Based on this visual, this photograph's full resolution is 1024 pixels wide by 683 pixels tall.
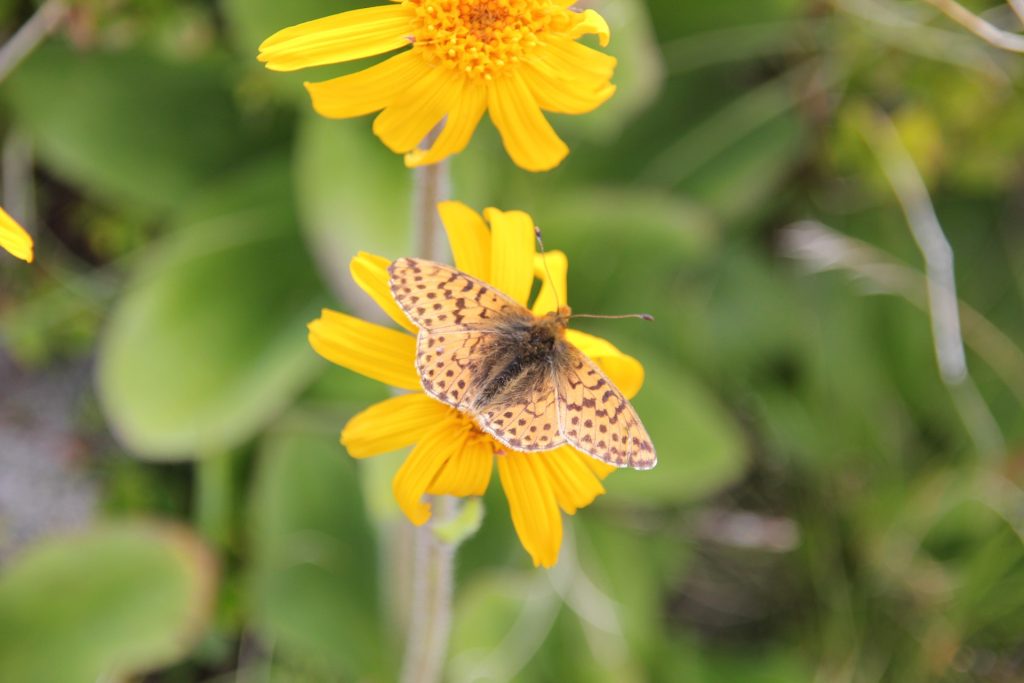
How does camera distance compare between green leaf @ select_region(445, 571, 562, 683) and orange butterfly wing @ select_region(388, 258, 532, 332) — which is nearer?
orange butterfly wing @ select_region(388, 258, 532, 332)

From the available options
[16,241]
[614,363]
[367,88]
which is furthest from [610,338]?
[16,241]

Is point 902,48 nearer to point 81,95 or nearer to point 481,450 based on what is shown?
point 481,450

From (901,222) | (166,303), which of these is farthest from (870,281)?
(166,303)

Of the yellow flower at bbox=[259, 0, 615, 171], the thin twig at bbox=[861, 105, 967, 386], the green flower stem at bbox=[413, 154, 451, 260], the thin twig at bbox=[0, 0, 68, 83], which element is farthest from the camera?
the thin twig at bbox=[861, 105, 967, 386]

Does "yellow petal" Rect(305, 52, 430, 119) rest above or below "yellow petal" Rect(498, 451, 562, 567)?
above

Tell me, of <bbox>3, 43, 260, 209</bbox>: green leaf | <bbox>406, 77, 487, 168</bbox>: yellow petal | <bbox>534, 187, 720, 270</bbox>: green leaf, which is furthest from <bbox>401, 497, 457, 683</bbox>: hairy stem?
<bbox>3, 43, 260, 209</bbox>: green leaf

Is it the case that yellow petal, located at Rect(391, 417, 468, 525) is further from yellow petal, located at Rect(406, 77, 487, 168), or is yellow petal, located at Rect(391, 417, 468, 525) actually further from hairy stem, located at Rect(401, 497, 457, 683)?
yellow petal, located at Rect(406, 77, 487, 168)

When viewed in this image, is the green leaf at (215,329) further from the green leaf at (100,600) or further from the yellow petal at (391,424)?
the yellow petal at (391,424)
